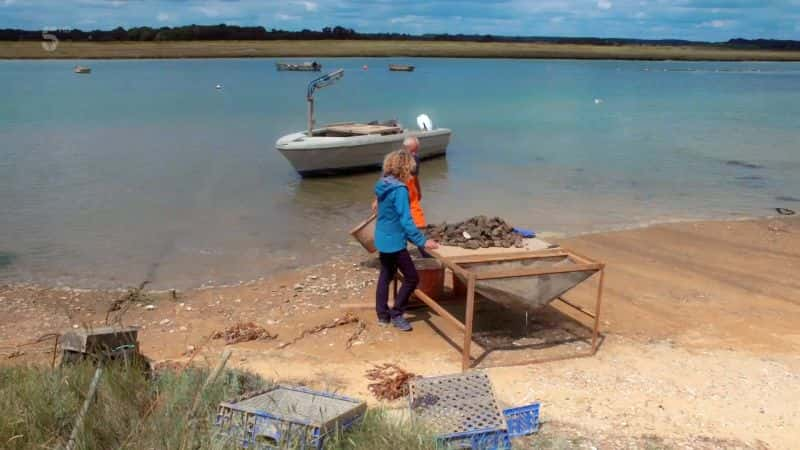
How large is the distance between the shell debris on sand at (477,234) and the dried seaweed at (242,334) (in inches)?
74.3

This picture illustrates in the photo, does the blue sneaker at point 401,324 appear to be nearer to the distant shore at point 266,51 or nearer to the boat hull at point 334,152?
the boat hull at point 334,152

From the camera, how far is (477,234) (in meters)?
6.79

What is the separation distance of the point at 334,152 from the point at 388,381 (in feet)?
36.5

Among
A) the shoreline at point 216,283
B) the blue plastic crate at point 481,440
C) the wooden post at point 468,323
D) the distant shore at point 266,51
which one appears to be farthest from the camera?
the distant shore at point 266,51

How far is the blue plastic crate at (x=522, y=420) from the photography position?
4789 millimetres

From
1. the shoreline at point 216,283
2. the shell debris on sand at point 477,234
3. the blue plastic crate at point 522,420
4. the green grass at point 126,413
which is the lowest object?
the shoreline at point 216,283

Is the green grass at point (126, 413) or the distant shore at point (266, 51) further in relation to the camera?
the distant shore at point (266, 51)

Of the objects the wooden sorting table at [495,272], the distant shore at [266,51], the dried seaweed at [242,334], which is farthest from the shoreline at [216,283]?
the distant shore at [266,51]

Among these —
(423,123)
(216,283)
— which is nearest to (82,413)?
(216,283)

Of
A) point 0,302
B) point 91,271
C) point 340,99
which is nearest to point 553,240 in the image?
point 91,271

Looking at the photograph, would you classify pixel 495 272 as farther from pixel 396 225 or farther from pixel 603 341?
pixel 603 341

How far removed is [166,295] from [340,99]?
3390 centimetres

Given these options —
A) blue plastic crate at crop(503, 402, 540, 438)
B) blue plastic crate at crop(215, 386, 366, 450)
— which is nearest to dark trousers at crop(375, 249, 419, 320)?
blue plastic crate at crop(503, 402, 540, 438)

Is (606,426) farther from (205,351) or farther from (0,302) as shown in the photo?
(0,302)
